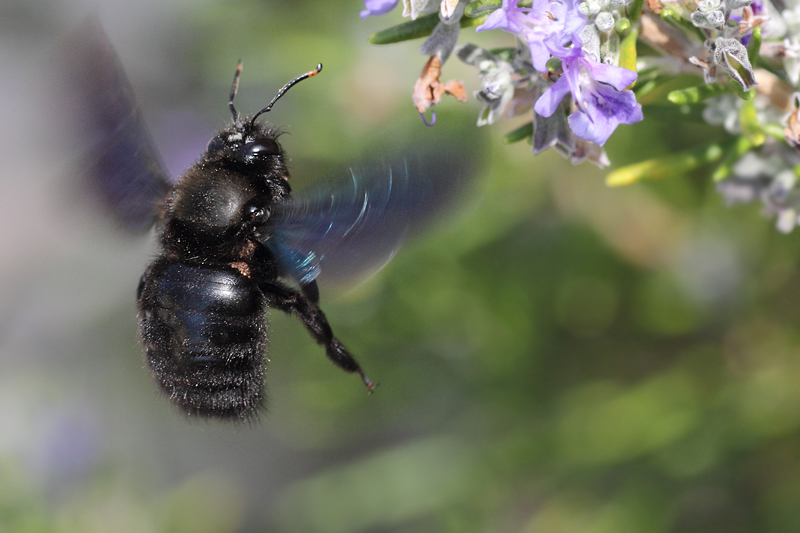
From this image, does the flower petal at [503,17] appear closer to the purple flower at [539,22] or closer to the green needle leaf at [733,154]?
the purple flower at [539,22]

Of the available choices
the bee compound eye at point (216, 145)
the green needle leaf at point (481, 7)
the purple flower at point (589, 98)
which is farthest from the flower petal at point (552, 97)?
the bee compound eye at point (216, 145)

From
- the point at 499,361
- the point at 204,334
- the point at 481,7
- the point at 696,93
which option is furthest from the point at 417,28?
the point at 499,361

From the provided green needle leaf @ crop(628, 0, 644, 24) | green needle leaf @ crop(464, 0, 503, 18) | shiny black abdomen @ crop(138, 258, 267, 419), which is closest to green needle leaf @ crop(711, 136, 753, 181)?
green needle leaf @ crop(628, 0, 644, 24)

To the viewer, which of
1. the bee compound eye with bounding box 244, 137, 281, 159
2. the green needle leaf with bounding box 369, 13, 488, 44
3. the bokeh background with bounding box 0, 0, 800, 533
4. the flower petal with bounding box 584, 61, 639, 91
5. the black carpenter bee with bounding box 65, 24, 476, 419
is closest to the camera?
the flower petal with bounding box 584, 61, 639, 91

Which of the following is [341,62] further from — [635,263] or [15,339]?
[15,339]

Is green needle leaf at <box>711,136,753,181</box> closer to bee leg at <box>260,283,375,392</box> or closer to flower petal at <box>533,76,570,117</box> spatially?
flower petal at <box>533,76,570,117</box>

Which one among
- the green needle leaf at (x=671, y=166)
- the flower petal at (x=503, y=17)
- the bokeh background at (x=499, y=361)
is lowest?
the bokeh background at (x=499, y=361)
